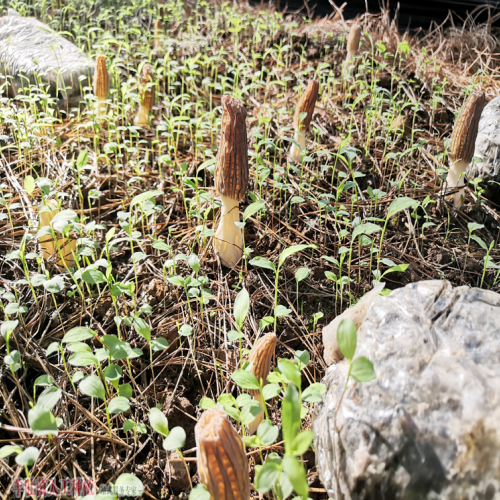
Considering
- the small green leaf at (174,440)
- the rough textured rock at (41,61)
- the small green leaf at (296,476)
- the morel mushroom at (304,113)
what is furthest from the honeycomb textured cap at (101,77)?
the small green leaf at (296,476)

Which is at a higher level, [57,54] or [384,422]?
[57,54]

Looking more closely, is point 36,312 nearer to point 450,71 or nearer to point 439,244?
point 439,244

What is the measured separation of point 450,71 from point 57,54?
Result: 3.37 metres

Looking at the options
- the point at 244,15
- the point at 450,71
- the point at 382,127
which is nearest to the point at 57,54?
the point at 244,15

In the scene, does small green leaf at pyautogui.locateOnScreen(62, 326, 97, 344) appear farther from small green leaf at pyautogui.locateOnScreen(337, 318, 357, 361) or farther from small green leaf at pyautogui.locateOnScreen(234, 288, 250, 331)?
small green leaf at pyautogui.locateOnScreen(337, 318, 357, 361)

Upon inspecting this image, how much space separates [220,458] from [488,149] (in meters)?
2.56

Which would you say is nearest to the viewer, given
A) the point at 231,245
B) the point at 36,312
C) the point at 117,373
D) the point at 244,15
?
the point at 117,373

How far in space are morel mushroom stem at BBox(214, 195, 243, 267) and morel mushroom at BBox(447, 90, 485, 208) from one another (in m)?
1.33

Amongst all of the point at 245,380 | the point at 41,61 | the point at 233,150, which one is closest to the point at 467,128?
the point at 233,150

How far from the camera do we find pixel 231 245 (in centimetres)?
239

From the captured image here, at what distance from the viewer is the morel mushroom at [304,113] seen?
2.96m

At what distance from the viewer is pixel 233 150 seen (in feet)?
7.25

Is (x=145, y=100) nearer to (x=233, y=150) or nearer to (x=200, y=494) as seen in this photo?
(x=233, y=150)

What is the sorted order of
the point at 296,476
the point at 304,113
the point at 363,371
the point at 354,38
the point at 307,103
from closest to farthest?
the point at 296,476, the point at 363,371, the point at 304,113, the point at 307,103, the point at 354,38
